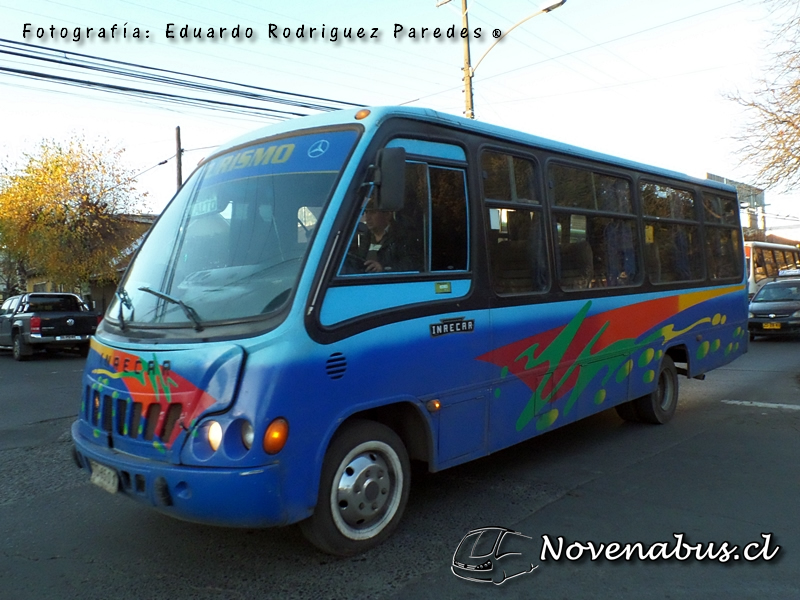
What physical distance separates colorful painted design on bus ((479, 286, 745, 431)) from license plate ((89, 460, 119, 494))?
2.50 meters

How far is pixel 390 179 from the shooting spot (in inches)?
159

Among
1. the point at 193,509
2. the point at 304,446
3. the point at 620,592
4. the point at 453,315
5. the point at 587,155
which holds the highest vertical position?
the point at 587,155

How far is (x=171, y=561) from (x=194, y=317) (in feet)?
4.81

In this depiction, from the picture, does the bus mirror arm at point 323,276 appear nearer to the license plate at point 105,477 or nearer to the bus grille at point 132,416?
the bus grille at point 132,416

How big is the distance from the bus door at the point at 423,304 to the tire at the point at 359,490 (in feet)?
0.85

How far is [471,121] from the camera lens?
16.7ft

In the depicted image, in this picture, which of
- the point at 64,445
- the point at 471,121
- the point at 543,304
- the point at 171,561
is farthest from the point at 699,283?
the point at 64,445

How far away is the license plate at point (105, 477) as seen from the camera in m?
3.85

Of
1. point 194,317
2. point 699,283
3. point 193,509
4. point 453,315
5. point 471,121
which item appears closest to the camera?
point 193,509

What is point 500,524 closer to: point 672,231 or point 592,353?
point 592,353

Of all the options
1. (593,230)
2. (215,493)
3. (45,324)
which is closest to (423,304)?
(215,493)

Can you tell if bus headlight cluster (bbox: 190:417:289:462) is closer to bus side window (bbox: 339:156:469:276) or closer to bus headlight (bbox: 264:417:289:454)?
bus headlight (bbox: 264:417:289:454)

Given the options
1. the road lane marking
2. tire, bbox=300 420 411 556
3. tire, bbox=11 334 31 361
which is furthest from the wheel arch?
tire, bbox=11 334 31 361

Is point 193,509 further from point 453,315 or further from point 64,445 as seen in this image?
point 64,445
